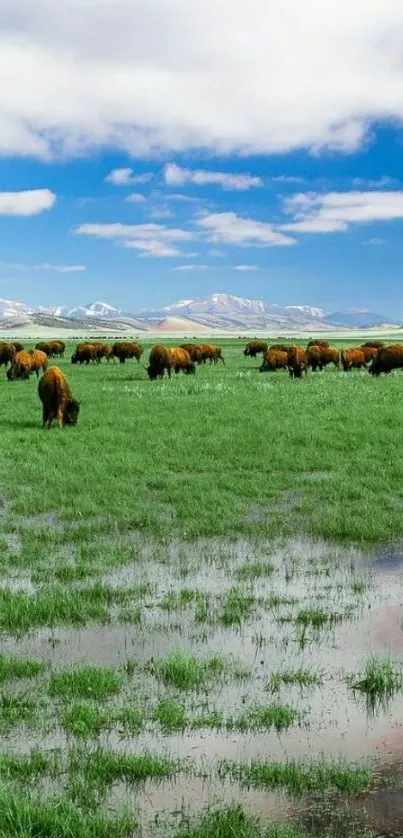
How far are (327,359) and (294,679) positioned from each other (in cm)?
4316

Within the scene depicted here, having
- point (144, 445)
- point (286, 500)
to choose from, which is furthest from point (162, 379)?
point (286, 500)

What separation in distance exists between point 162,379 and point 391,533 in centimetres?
2685

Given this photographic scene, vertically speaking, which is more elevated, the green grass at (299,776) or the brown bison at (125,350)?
the brown bison at (125,350)

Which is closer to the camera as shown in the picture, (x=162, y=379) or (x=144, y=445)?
(x=144, y=445)

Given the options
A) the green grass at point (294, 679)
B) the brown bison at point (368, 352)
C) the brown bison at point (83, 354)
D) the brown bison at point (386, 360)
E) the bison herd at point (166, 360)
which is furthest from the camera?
the brown bison at point (83, 354)

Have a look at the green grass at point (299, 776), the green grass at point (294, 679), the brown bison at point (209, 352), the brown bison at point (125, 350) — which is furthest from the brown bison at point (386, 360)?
the green grass at point (299, 776)

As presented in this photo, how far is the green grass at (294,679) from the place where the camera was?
19.9 ft

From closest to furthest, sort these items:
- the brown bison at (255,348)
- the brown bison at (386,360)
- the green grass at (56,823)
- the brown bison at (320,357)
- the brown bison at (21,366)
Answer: the green grass at (56,823), the brown bison at (21,366), the brown bison at (386,360), the brown bison at (320,357), the brown bison at (255,348)

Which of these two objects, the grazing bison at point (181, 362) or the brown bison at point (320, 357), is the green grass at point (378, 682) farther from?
the brown bison at point (320, 357)

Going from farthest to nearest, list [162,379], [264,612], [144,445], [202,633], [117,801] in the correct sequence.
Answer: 1. [162,379]
2. [144,445]
3. [264,612]
4. [202,633]
5. [117,801]

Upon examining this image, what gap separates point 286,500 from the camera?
13.1 metres

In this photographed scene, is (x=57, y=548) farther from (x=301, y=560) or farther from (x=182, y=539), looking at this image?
(x=301, y=560)

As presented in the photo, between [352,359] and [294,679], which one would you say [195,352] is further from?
[294,679]

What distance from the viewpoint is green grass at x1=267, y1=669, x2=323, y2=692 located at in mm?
6059
